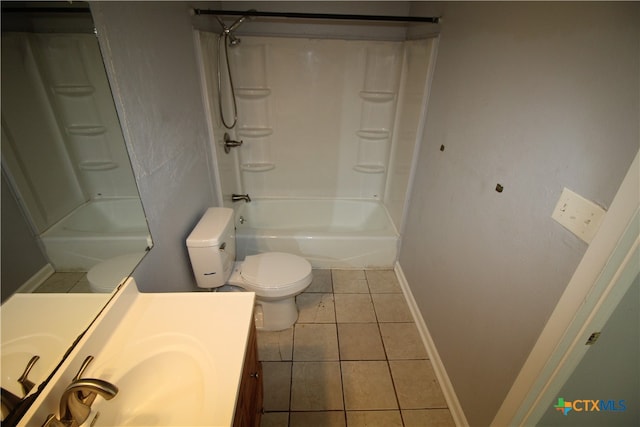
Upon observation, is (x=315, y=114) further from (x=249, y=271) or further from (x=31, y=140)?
(x=31, y=140)

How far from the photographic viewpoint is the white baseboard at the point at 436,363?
1.37m

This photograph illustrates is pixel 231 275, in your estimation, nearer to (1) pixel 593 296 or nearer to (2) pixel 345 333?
(2) pixel 345 333

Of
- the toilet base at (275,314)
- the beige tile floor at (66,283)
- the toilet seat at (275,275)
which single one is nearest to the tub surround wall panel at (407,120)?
the toilet seat at (275,275)

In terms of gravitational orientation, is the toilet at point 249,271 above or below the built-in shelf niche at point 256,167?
below

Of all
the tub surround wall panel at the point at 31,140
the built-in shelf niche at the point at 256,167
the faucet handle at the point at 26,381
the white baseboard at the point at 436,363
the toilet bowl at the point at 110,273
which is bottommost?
the white baseboard at the point at 436,363

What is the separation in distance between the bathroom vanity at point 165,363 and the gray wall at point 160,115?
8.4 inches

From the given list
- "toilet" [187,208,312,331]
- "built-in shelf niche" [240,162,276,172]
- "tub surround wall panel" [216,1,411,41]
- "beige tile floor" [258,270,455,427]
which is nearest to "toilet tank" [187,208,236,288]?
"toilet" [187,208,312,331]

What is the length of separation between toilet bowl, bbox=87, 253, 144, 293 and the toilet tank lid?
0.38 metres

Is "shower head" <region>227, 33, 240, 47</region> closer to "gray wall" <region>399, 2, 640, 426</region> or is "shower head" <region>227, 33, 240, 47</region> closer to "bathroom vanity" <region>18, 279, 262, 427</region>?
A: "gray wall" <region>399, 2, 640, 426</region>

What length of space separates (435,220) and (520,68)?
2.91 ft

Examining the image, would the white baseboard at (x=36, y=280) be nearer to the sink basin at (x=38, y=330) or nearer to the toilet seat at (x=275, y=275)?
the sink basin at (x=38, y=330)

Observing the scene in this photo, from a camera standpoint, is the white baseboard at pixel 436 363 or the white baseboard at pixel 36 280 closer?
the white baseboard at pixel 36 280

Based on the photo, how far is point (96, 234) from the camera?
86 cm

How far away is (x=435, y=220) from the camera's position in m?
1.68
